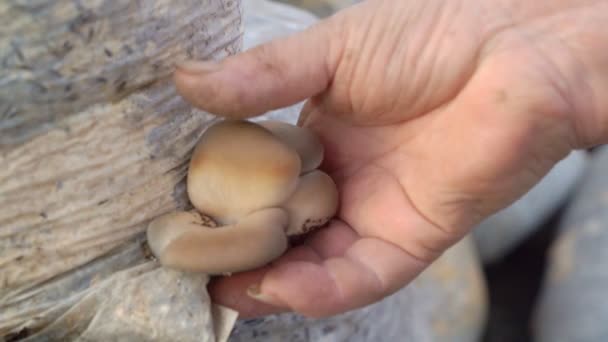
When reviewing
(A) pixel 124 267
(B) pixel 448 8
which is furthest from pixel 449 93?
(A) pixel 124 267

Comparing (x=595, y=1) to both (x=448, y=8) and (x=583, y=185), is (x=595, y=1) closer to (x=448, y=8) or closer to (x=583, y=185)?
(x=448, y=8)

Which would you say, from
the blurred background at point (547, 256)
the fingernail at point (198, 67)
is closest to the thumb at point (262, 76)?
the fingernail at point (198, 67)

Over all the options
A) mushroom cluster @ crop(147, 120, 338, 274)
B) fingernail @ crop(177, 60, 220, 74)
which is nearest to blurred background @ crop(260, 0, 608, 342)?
mushroom cluster @ crop(147, 120, 338, 274)

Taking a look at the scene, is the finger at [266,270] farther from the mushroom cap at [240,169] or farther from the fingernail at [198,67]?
the fingernail at [198,67]

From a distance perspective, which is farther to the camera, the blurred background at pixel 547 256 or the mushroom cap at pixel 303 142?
the blurred background at pixel 547 256

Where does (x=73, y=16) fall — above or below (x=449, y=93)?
above

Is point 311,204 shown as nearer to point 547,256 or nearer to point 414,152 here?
point 414,152

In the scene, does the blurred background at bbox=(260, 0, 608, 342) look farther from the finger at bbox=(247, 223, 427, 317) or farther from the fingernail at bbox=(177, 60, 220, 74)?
the fingernail at bbox=(177, 60, 220, 74)

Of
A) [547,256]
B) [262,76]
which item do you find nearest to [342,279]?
[262,76]
